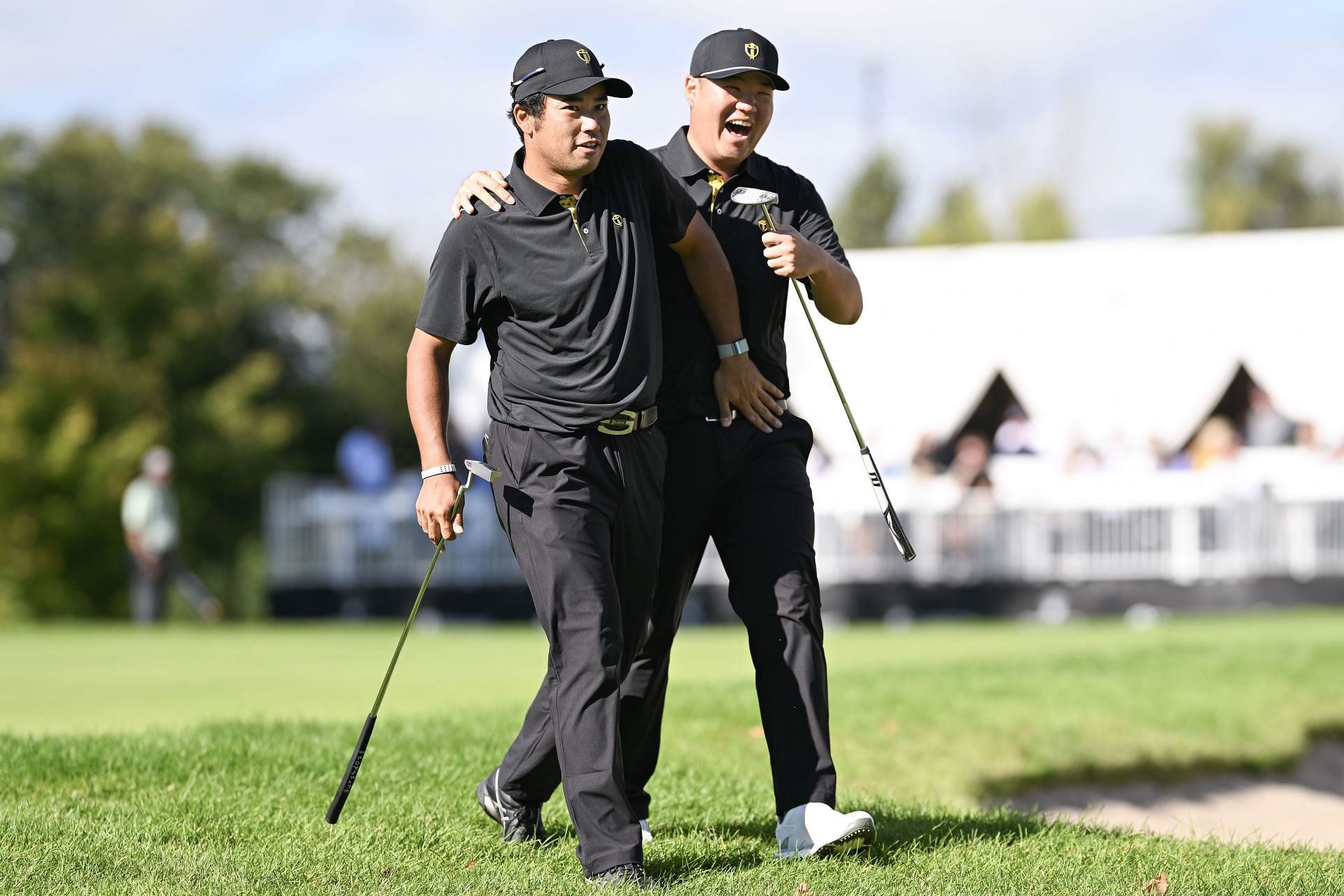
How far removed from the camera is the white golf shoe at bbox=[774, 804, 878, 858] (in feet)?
15.8

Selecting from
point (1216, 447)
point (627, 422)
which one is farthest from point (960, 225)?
point (627, 422)

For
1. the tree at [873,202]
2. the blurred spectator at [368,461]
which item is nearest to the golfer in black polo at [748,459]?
the blurred spectator at [368,461]

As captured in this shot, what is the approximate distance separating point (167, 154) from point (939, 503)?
96.5 feet

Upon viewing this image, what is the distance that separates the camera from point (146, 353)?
104 feet

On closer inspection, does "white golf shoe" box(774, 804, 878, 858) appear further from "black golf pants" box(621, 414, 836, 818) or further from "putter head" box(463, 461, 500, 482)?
"putter head" box(463, 461, 500, 482)

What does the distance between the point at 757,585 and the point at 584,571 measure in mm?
629

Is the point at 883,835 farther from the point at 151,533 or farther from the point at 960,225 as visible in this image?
the point at 960,225

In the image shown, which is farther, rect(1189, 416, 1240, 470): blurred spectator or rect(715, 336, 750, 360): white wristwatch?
rect(1189, 416, 1240, 470): blurred spectator

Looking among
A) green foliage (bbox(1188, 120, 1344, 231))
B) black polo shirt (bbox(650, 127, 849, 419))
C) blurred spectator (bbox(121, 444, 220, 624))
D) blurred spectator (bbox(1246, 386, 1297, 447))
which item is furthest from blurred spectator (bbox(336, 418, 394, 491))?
green foliage (bbox(1188, 120, 1344, 231))

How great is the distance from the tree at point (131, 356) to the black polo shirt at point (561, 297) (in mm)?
23082

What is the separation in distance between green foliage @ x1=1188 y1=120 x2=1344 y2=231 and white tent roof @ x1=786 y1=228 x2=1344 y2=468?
39856mm

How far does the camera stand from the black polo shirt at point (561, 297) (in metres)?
4.70

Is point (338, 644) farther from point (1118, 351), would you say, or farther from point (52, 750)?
point (1118, 351)

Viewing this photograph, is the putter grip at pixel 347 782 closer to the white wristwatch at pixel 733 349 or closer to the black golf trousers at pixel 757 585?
the black golf trousers at pixel 757 585
